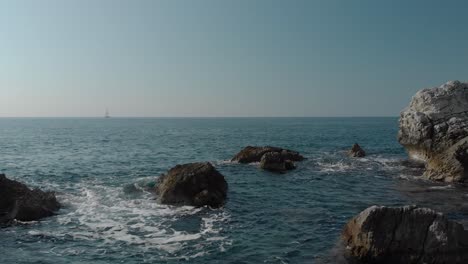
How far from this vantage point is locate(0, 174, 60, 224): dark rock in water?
86.5ft

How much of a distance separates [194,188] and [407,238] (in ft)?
56.6

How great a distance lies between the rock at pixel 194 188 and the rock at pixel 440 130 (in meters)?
22.8

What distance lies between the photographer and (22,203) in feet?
88.1

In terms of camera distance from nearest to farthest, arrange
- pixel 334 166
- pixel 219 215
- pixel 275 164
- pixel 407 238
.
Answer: pixel 407 238
pixel 219 215
pixel 275 164
pixel 334 166

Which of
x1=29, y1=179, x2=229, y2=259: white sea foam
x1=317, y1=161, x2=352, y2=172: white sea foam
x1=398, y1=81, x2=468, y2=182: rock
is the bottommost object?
x1=29, y1=179, x2=229, y2=259: white sea foam

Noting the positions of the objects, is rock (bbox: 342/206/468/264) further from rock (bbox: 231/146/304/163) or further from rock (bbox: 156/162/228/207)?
rock (bbox: 231/146/304/163)

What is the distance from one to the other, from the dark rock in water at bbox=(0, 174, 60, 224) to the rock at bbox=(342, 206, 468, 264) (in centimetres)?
2019

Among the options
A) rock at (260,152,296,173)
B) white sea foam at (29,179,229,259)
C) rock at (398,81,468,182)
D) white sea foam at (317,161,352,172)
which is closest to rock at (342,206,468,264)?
white sea foam at (29,179,229,259)

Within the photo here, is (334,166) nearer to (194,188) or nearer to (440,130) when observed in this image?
(440,130)

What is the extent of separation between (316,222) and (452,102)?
31.7 metres

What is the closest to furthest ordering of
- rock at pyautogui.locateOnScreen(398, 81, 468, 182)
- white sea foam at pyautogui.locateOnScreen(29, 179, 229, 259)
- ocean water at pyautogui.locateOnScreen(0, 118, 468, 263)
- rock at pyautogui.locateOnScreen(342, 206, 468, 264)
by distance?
rock at pyautogui.locateOnScreen(342, 206, 468, 264), ocean water at pyautogui.locateOnScreen(0, 118, 468, 263), white sea foam at pyautogui.locateOnScreen(29, 179, 229, 259), rock at pyautogui.locateOnScreen(398, 81, 468, 182)

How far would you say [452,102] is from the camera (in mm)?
47844

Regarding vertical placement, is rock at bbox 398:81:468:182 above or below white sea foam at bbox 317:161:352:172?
above

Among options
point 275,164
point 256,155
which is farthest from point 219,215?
point 256,155
